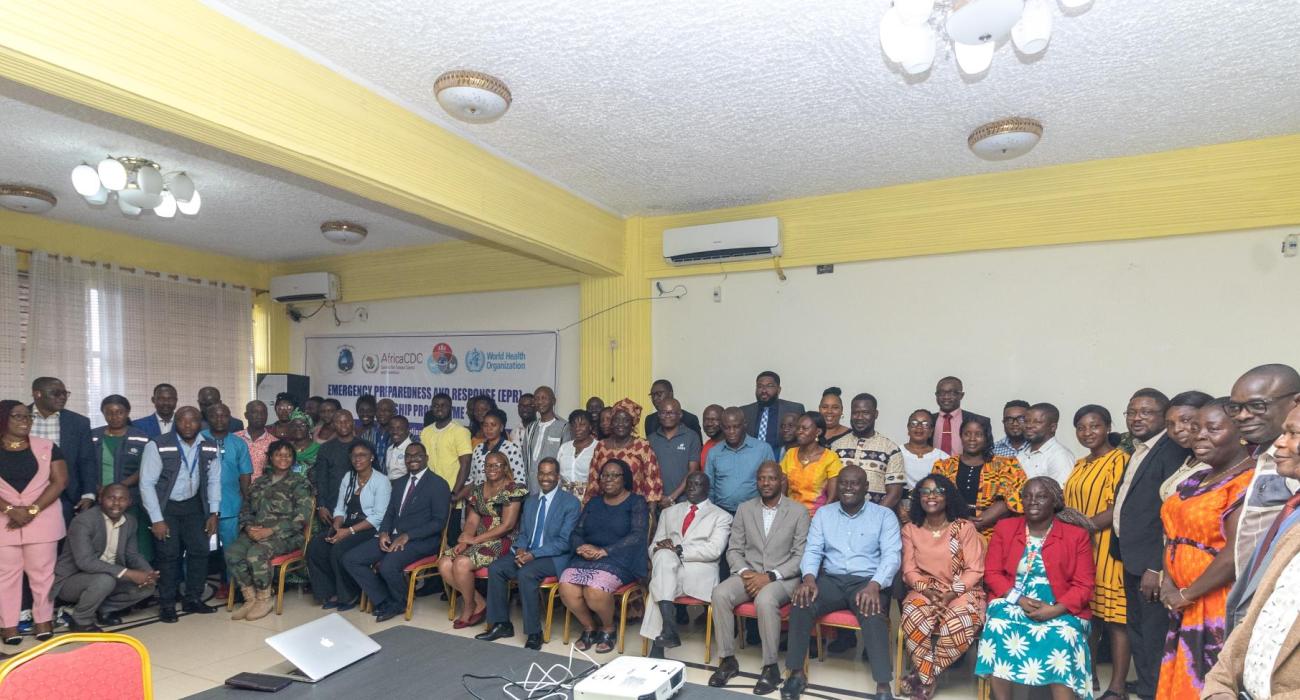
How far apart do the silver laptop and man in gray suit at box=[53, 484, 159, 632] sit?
11.1 ft

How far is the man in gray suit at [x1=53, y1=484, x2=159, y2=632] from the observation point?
15.2 feet

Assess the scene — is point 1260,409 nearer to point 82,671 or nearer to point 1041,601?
point 1041,601

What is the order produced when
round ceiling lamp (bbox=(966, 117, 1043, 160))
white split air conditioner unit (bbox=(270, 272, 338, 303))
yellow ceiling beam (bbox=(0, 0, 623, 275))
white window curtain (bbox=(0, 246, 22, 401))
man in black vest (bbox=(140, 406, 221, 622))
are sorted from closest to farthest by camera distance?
yellow ceiling beam (bbox=(0, 0, 623, 275)) < round ceiling lamp (bbox=(966, 117, 1043, 160)) < man in black vest (bbox=(140, 406, 221, 622)) < white window curtain (bbox=(0, 246, 22, 401)) < white split air conditioner unit (bbox=(270, 272, 338, 303))

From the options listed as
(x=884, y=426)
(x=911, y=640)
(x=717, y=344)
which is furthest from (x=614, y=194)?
(x=911, y=640)

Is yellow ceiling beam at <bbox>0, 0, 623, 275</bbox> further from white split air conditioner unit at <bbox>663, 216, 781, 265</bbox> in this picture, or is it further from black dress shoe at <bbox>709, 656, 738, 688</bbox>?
black dress shoe at <bbox>709, 656, 738, 688</bbox>

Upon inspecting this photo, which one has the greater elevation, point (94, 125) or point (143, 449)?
point (94, 125)

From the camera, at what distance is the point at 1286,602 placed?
Result: 1540mm

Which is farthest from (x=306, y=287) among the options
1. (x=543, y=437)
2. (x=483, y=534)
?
(x=483, y=534)

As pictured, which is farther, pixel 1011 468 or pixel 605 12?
pixel 1011 468

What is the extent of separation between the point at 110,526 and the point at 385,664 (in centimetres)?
375

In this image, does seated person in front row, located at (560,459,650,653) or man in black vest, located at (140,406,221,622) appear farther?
man in black vest, located at (140,406,221,622)

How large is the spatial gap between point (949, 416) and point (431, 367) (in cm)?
498

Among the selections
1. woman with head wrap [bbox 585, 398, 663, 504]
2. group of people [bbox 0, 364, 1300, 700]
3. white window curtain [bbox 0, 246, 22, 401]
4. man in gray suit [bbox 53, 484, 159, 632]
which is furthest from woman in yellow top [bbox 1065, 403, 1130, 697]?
white window curtain [bbox 0, 246, 22, 401]

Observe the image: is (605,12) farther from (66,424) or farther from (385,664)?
(66,424)
